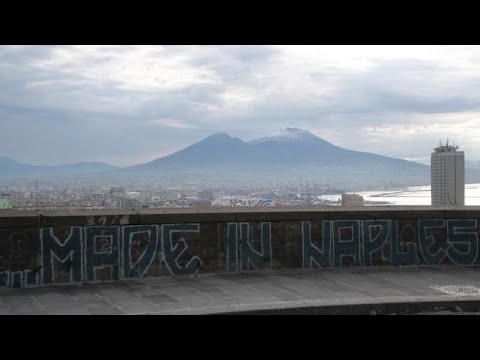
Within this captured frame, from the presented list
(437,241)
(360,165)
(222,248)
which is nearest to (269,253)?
(222,248)

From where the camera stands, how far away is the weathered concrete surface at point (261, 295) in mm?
7430

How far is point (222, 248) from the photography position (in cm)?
996

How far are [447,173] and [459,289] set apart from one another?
38.3 feet

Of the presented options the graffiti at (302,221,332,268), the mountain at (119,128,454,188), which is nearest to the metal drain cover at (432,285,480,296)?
the graffiti at (302,221,332,268)

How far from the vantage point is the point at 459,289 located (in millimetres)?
8836

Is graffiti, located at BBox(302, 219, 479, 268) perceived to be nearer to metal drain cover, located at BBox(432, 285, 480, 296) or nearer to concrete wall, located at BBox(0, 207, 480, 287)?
concrete wall, located at BBox(0, 207, 480, 287)

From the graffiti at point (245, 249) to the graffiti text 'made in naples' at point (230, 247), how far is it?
0.02 meters

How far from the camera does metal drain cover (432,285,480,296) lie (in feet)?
28.0

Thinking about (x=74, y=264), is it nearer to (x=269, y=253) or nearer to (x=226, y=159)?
(x=269, y=253)

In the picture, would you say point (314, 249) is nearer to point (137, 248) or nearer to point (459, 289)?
point (459, 289)

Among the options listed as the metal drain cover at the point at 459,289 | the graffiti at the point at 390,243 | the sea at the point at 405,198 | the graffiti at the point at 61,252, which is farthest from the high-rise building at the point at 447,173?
the graffiti at the point at 61,252

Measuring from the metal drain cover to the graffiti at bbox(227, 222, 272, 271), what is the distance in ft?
9.90
